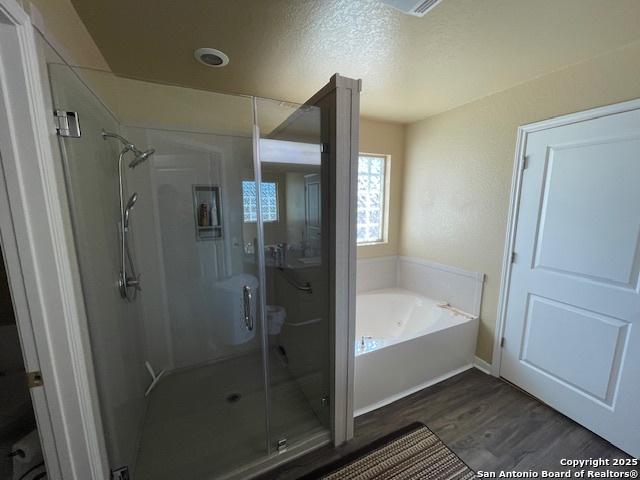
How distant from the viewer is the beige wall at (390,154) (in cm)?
279

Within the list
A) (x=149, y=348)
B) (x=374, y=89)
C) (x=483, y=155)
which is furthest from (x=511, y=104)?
(x=149, y=348)

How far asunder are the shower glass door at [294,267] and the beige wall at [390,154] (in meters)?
1.25

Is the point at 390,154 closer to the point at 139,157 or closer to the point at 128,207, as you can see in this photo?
the point at 139,157

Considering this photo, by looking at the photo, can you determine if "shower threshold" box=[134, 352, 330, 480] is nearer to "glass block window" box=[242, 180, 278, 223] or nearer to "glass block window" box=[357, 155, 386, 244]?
"glass block window" box=[242, 180, 278, 223]

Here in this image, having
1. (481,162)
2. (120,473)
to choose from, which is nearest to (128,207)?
(120,473)

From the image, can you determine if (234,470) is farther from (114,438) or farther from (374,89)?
(374,89)

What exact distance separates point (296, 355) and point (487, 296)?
1785 millimetres

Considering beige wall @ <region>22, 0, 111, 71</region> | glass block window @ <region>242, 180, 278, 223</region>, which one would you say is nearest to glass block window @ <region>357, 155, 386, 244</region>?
glass block window @ <region>242, 180, 278, 223</region>

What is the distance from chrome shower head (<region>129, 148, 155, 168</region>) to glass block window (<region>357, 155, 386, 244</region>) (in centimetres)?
209

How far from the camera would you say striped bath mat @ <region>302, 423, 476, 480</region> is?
4.58 feet

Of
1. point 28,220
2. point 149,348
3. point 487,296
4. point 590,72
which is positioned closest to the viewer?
point 28,220

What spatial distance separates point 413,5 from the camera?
1051 mm

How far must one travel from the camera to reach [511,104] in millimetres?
1969

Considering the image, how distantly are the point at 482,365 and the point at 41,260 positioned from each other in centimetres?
304
